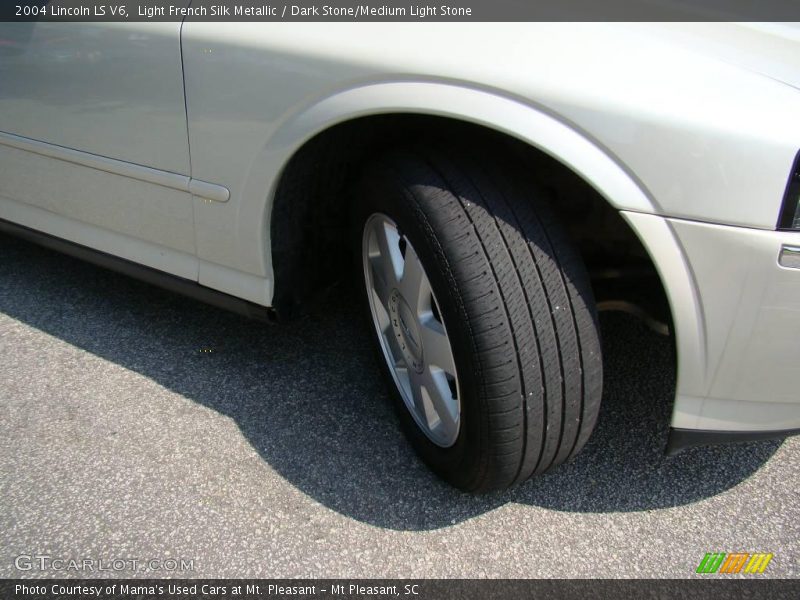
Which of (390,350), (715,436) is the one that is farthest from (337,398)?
(715,436)

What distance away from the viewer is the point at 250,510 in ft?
5.90

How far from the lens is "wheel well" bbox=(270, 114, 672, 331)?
1.69m

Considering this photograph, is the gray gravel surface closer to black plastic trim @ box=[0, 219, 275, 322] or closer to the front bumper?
black plastic trim @ box=[0, 219, 275, 322]

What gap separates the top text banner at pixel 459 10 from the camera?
4.69ft

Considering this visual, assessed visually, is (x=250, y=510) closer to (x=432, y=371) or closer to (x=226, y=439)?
(x=226, y=439)

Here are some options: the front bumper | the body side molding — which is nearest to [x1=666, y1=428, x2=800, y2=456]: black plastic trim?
the front bumper

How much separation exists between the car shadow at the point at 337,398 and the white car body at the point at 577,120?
1.04 ft

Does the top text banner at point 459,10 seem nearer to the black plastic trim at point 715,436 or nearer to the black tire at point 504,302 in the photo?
the black tire at point 504,302

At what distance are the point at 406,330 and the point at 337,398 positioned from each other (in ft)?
1.31

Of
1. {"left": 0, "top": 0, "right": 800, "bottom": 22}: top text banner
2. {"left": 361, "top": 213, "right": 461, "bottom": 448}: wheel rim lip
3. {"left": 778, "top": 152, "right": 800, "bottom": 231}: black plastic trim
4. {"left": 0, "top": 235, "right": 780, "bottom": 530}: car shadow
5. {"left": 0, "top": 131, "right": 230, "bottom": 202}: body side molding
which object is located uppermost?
{"left": 0, "top": 0, "right": 800, "bottom": 22}: top text banner

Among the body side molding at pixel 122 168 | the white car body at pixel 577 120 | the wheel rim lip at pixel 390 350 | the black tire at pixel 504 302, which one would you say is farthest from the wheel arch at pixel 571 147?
the body side molding at pixel 122 168

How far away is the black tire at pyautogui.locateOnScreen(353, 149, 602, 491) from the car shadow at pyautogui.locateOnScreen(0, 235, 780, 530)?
0.29 m

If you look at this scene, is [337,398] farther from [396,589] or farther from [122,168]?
[122,168]

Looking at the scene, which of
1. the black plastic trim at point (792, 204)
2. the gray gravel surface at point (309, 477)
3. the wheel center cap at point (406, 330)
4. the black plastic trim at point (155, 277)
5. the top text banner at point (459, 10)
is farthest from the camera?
the black plastic trim at point (155, 277)
